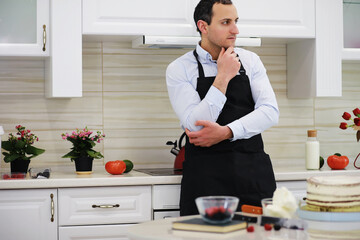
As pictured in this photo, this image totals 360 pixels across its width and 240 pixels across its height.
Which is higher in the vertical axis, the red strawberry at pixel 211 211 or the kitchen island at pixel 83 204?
the red strawberry at pixel 211 211

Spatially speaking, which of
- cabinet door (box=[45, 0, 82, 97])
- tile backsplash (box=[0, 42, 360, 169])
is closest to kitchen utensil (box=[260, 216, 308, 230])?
cabinet door (box=[45, 0, 82, 97])

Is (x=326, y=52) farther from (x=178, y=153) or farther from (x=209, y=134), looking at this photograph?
(x=209, y=134)

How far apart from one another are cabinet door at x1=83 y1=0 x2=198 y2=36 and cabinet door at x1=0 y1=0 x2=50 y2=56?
0.23m

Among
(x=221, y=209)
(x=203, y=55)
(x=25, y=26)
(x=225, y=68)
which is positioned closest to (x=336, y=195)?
(x=221, y=209)

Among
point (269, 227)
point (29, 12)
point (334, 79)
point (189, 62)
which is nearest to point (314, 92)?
point (334, 79)

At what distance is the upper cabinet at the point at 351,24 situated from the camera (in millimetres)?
3830

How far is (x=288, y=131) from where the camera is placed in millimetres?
4043

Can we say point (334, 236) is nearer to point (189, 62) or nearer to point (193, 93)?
point (193, 93)

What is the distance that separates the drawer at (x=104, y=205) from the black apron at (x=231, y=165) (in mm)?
308

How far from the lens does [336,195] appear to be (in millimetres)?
1814

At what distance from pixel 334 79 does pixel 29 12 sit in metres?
1.83

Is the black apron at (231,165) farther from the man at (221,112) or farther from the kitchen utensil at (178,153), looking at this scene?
the kitchen utensil at (178,153)

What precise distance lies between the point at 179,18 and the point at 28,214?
136 centimetres

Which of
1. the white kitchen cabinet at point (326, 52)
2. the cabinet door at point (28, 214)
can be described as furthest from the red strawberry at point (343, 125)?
the cabinet door at point (28, 214)
